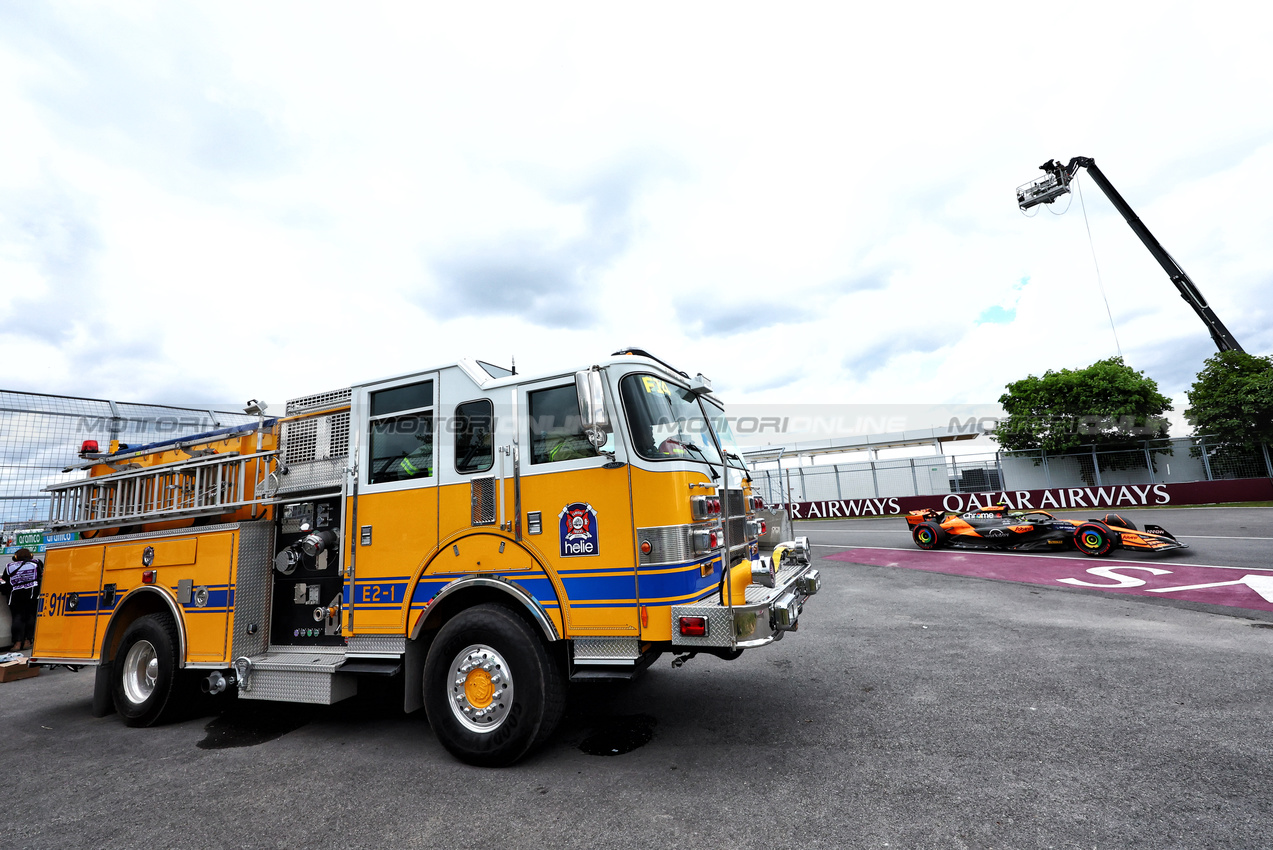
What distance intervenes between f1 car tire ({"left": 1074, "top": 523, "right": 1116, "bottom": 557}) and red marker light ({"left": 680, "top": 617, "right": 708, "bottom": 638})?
12.0 meters

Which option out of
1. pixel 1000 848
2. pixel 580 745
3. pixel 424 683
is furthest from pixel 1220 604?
pixel 424 683

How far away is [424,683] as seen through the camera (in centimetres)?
414

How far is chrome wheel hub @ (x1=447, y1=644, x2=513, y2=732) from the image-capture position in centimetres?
397

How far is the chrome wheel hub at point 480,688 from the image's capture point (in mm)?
3971

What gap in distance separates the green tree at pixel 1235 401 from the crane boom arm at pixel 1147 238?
109 cm

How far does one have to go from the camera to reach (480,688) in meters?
4.04

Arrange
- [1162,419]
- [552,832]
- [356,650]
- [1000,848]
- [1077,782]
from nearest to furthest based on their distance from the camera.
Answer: [1000,848] → [552,832] → [1077,782] → [356,650] → [1162,419]

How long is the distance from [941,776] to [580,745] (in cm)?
243

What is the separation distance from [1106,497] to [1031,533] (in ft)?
41.6

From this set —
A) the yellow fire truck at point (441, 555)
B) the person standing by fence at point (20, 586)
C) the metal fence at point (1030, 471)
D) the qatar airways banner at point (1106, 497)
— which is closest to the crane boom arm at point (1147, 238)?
the metal fence at point (1030, 471)

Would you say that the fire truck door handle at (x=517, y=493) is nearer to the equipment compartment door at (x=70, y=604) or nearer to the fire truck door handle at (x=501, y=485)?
the fire truck door handle at (x=501, y=485)

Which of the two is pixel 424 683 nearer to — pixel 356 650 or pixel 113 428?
pixel 356 650

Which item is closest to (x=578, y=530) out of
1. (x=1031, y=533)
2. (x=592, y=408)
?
(x=592, y=408)

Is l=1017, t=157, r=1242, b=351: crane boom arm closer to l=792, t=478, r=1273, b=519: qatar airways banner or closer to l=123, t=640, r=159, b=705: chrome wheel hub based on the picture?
l=792, t=478, r=1273, b=519: qatar airways banner
